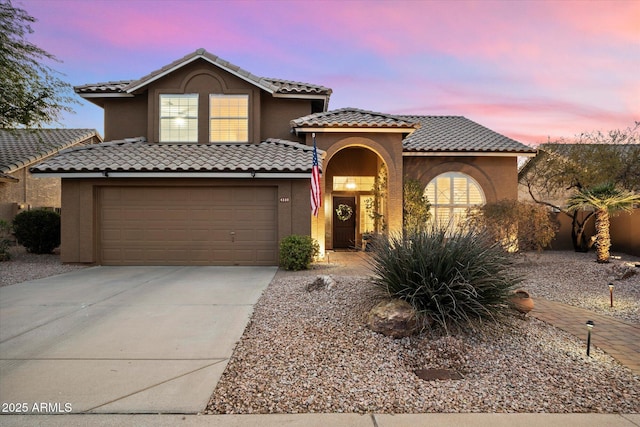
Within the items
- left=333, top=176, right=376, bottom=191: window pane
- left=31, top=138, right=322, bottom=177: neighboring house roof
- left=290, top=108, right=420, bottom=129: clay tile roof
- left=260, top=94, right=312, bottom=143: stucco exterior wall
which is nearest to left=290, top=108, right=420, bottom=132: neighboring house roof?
left=290, top=108, right=420, bottom=129: clay tile roof

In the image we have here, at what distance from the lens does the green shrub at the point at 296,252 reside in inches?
422

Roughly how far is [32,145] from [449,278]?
23.5 metres

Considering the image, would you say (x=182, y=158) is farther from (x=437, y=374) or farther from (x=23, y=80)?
(x=437, y=374)

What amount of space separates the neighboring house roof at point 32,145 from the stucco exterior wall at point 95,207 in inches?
266

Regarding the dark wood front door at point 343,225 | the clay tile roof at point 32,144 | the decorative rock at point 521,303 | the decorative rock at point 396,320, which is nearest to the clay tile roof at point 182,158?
the dark wood front door at point 343,225

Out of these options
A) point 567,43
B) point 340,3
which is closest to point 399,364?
point 340,3

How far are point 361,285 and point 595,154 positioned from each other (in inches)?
554

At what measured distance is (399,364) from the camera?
4406mm

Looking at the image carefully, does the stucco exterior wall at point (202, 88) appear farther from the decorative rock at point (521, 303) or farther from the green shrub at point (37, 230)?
the decorative rock at point (521, 303)

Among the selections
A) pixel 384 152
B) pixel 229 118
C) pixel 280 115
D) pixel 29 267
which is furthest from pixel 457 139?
pixel 29 267

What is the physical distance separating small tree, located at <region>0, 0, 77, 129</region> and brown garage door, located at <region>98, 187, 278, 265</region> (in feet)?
12.5

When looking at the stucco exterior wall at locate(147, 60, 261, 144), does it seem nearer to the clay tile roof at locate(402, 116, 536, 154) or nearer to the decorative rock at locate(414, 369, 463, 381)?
the clay tile roof at locate(402, 116, 536, 154)

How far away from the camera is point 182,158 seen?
1220cm

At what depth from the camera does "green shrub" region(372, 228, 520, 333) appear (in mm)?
5125
